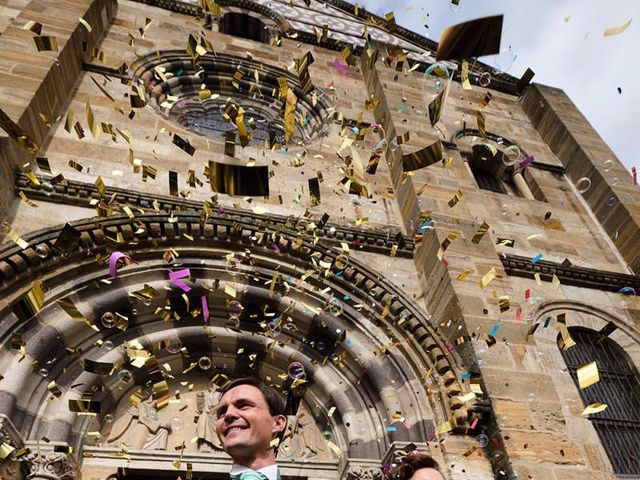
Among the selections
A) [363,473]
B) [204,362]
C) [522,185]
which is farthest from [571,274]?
[204,362]

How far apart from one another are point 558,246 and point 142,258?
239 inches

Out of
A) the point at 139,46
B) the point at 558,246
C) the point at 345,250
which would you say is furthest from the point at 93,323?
the point at 558,246

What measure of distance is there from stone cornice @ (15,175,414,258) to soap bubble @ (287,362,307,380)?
5.11ft

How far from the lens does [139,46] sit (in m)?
A: 8.85

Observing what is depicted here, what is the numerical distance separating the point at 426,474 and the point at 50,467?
9.13 ft

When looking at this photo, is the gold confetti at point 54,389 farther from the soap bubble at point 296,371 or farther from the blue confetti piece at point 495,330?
the blue confetti piece at point 495,330

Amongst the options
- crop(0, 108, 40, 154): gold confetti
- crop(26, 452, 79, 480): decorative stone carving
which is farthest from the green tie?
crop(0, 108, 40, 154): gold confetti

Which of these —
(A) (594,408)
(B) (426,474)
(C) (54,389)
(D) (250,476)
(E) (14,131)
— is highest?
(E) (14,131)

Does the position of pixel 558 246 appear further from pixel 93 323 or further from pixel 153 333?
pixel 93 323

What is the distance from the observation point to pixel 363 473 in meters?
4.54

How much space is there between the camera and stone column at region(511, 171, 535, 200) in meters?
9.47

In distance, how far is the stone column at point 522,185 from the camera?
947 cm

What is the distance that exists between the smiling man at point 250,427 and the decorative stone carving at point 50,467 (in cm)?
215

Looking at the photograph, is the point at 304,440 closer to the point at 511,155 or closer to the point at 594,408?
the point at 594,408
